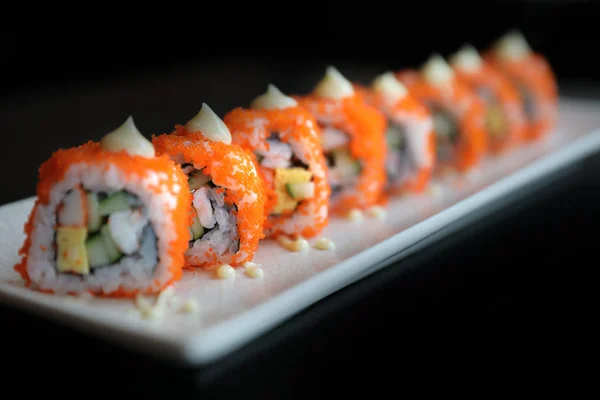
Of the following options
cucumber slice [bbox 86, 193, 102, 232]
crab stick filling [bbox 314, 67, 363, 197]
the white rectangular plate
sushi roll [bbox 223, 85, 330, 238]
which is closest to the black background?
the white rectangular plate

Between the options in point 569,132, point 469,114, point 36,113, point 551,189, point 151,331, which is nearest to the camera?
point 151,331

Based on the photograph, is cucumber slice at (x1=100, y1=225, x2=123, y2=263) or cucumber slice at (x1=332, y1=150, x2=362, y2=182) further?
cucumber slice at (x1=332, y1=150, x2=362, y2=182)

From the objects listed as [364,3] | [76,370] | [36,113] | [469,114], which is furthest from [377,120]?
[364,3]

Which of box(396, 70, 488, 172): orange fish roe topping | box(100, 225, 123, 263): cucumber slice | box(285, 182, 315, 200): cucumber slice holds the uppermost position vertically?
box(396, 70, 488, 172): orange fish roe topping

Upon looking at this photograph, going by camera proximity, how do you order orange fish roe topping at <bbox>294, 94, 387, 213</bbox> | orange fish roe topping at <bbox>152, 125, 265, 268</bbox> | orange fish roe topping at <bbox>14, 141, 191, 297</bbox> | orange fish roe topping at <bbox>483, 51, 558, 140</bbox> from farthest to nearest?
orange fish roe topping at <bbox>483, 51, 558, 140</bbox> → orange fish roe topping at <bbox>294, 94, 387, 213</bbox> → orange fish roe topping at <bbox>152, 125, 265, 268</bbox> → orange fish roe topping at <bbox>14, 141, 191, 297</bbox>

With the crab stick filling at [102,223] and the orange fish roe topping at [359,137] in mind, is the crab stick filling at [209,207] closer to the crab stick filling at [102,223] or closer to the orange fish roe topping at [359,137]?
the crab stick filling at [102,223]

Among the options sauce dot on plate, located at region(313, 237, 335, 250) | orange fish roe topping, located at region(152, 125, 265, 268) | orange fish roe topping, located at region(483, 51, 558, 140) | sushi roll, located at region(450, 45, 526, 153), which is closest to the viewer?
orange fish roe topping, located at region(152, 125, 265, 268)

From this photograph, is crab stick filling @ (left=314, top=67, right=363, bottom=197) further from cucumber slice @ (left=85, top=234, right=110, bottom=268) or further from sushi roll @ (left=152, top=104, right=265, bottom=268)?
cucumber slice @ (left=85, top=234, right=110, bottom=268)

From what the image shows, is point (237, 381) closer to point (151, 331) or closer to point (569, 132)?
point (151, 331)

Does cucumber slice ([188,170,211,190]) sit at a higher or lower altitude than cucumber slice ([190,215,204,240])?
higher
